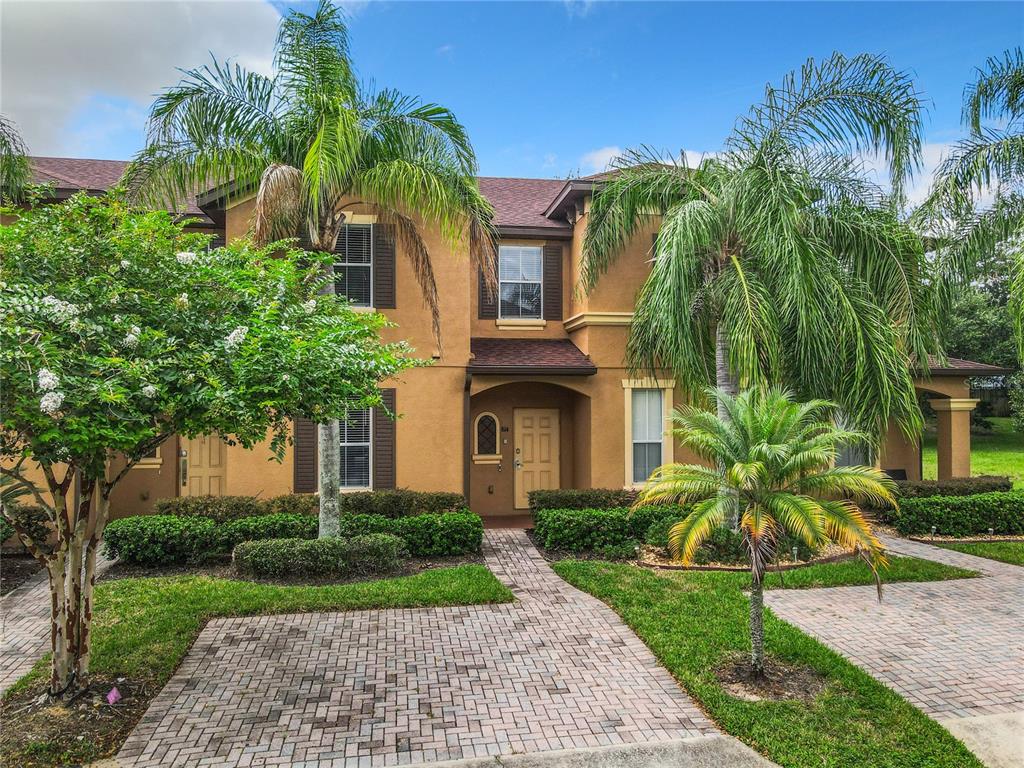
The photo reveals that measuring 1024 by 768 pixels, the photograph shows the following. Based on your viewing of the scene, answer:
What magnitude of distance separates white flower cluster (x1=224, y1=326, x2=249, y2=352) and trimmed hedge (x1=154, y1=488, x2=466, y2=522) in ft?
20.2

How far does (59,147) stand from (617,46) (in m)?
12.8

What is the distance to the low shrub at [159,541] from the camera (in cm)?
957

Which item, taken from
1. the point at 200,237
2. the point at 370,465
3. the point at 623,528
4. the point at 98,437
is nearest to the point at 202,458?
the point at 370,465

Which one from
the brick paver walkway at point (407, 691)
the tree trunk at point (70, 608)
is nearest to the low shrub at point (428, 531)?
the brick paver walkway at point (407, 691)

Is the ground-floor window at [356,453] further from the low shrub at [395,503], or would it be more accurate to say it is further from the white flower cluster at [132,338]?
the white flower cluster at [132,338]

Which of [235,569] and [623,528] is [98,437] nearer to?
[235,569]

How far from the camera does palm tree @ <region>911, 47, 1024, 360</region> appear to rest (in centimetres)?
1049

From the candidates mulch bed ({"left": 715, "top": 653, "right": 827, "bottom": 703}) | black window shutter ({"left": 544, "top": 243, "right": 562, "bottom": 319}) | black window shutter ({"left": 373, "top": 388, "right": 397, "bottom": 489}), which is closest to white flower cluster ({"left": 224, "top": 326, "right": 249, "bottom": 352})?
mulch bed ({"left": 715, "top": 653, "right": 827, "bottom": 703})

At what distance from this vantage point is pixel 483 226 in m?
10.3

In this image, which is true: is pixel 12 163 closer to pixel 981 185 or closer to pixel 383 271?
pixel 383 271

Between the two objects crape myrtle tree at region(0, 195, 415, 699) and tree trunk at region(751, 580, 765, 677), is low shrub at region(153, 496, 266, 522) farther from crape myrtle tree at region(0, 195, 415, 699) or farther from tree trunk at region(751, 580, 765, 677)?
tree trunk at region(751, 580, 765, 677)

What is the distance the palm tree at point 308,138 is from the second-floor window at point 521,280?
11.9 ft

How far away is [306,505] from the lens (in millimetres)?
10914

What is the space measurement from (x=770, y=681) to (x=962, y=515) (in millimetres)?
8664
